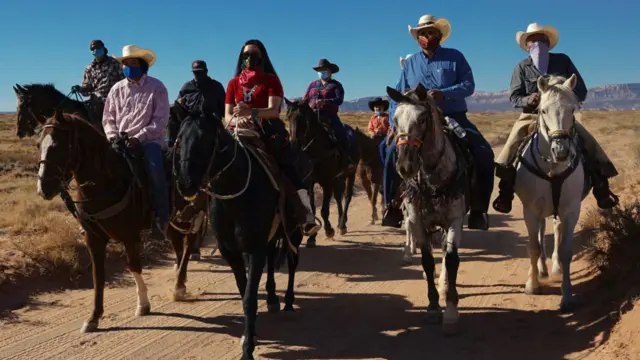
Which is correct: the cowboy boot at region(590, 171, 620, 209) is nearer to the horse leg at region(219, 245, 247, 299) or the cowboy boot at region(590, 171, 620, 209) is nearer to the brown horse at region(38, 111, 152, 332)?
the horse leg at region(219, 245, 247, 299)

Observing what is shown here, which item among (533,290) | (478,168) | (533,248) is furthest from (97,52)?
(533,290)

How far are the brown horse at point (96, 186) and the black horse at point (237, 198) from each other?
1.39 m

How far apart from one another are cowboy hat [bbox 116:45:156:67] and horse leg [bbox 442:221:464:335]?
14.1 feet

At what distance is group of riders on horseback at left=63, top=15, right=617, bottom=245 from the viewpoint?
5.85 meters

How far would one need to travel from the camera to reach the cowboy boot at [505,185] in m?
6.70

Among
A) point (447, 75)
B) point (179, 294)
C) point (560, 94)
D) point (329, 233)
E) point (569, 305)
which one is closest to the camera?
point (560, 94)

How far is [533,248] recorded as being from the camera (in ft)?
22.9

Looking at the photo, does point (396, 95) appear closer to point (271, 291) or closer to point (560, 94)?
point (560, 94)

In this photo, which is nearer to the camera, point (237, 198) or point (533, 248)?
point (237, 198)

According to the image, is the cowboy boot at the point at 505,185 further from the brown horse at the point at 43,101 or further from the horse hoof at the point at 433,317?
the brown horse at the point at 43,101

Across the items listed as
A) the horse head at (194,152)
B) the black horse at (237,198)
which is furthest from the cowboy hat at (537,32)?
the horse head at (194,152)

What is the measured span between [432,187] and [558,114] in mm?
1497

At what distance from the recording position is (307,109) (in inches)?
393

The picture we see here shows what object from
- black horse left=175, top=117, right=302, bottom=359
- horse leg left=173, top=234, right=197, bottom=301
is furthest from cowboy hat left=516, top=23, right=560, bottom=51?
horse leg left=173, top=234, right=197, bottom=301
